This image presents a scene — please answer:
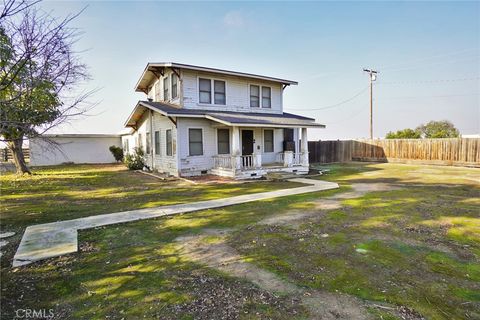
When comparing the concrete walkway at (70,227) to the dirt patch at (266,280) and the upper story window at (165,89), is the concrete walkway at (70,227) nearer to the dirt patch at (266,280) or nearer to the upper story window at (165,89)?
the dirt patch at (266,280)

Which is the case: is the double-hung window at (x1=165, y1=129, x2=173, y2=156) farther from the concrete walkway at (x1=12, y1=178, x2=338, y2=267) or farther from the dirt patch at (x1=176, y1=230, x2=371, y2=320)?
the dirt patch at (x1=176, y1=230, x2=371, y2=320)

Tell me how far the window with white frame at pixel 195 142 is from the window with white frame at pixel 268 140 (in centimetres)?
415

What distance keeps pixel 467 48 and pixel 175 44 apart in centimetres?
2728

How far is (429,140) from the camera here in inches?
765

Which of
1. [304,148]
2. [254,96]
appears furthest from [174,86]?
[304,148]

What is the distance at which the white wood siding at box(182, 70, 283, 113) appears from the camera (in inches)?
559

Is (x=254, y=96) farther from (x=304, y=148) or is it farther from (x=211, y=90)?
(x=304, y=148)

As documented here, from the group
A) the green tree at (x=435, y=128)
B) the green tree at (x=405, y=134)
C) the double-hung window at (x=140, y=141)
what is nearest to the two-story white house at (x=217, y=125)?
the double-hung window at (x=140, y=141)

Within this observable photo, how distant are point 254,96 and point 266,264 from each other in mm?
14074

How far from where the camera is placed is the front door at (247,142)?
51.3 ft

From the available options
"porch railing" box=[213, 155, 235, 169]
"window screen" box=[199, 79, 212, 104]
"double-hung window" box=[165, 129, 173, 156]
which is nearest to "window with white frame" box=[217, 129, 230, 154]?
"porch railing" box=[213, 155, 235, 169]

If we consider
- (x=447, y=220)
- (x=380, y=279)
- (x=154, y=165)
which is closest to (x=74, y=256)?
(x=380, y=279)

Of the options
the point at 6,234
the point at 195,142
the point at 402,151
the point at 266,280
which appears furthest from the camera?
the point at 402,151

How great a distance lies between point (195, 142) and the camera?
46.3 ft
